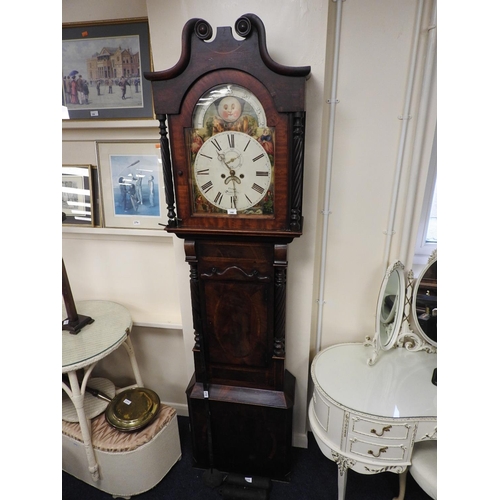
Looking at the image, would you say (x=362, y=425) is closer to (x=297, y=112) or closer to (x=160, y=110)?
(x=297, y=112)

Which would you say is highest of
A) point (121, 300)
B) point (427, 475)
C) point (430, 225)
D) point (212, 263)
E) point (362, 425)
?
point (430, 225)

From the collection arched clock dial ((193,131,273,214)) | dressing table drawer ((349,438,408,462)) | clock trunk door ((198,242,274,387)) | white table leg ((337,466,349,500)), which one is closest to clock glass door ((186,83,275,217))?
arched clock dial ((193,131,273,214))

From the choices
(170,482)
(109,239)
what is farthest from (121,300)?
(170,482)

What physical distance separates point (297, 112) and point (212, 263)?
0.63 meters

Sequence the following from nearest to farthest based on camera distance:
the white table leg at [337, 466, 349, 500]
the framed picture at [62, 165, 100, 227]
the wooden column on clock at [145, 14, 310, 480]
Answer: the wooden column on clock at [145, 14, 310, 480] < the white table leg at [337, 466, 349, 500] < the framed picture at [62, 165, 100, 227]

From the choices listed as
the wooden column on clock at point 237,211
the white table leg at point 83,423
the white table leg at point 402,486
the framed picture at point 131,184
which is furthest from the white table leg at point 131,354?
the white table leg at point 402,486

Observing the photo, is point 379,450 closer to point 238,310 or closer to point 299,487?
point 299,487

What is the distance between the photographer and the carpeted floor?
1.54m

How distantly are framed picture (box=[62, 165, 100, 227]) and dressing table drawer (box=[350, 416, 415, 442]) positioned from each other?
4.80ft

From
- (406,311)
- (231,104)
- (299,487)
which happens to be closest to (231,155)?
(231,104)

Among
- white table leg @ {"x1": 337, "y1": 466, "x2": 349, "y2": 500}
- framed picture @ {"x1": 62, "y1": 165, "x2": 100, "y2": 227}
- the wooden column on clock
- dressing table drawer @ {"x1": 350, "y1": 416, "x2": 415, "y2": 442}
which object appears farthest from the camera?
framed picture @ {"x1": 62, "y1": 165, "x2": 100, "y2": 227}

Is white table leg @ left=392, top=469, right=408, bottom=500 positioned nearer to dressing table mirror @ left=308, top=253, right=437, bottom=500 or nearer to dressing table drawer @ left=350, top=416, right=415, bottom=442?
dressing table mirror @ left=308, top=253, right=437, bottom=500

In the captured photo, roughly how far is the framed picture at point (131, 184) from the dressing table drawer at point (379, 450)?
1.24 metres

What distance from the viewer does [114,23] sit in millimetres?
1378
